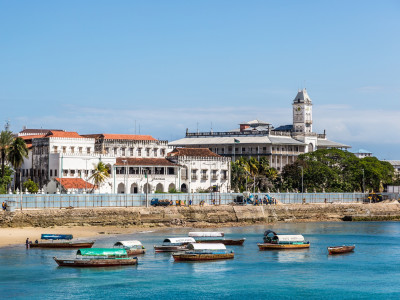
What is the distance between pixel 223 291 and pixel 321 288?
8916mm

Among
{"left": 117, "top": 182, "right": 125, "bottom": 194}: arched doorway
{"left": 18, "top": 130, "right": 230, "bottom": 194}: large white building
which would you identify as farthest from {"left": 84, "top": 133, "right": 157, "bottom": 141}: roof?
{"left": 117, "top": 182, "right": 125, "bottom": 194}: arched doorway

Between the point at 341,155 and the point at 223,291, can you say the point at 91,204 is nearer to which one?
the point at 223,291

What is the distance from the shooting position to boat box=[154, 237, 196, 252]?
86.2 meters

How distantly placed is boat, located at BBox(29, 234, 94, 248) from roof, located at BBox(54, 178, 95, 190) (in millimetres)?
34042

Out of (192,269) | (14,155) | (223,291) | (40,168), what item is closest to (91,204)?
(14,155)

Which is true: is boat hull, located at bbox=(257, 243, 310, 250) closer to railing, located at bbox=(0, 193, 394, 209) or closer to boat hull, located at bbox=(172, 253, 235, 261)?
boat hull, located at bbox=(172, 253, 235, 261)

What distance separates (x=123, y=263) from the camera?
252ft

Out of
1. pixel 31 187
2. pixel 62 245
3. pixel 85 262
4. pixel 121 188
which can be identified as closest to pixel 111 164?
pixel 121 188

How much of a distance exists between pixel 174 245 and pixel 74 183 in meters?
44.2

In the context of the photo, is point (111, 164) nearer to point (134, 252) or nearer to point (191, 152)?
point (191, 152)

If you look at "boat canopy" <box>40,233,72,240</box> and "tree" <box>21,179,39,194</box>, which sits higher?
"tree" <box>21,179,39,194</box>

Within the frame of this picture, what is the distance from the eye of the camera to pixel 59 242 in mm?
89375

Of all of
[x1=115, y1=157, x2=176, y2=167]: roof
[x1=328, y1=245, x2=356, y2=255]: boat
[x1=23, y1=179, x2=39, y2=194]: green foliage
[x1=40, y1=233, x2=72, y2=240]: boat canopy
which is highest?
[x1=115, y1=157, x2=176, y2=167]: roof

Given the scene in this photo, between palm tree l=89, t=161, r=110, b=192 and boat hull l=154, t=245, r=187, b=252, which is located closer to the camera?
boat hull l=154, t=245, r=187, b=252
